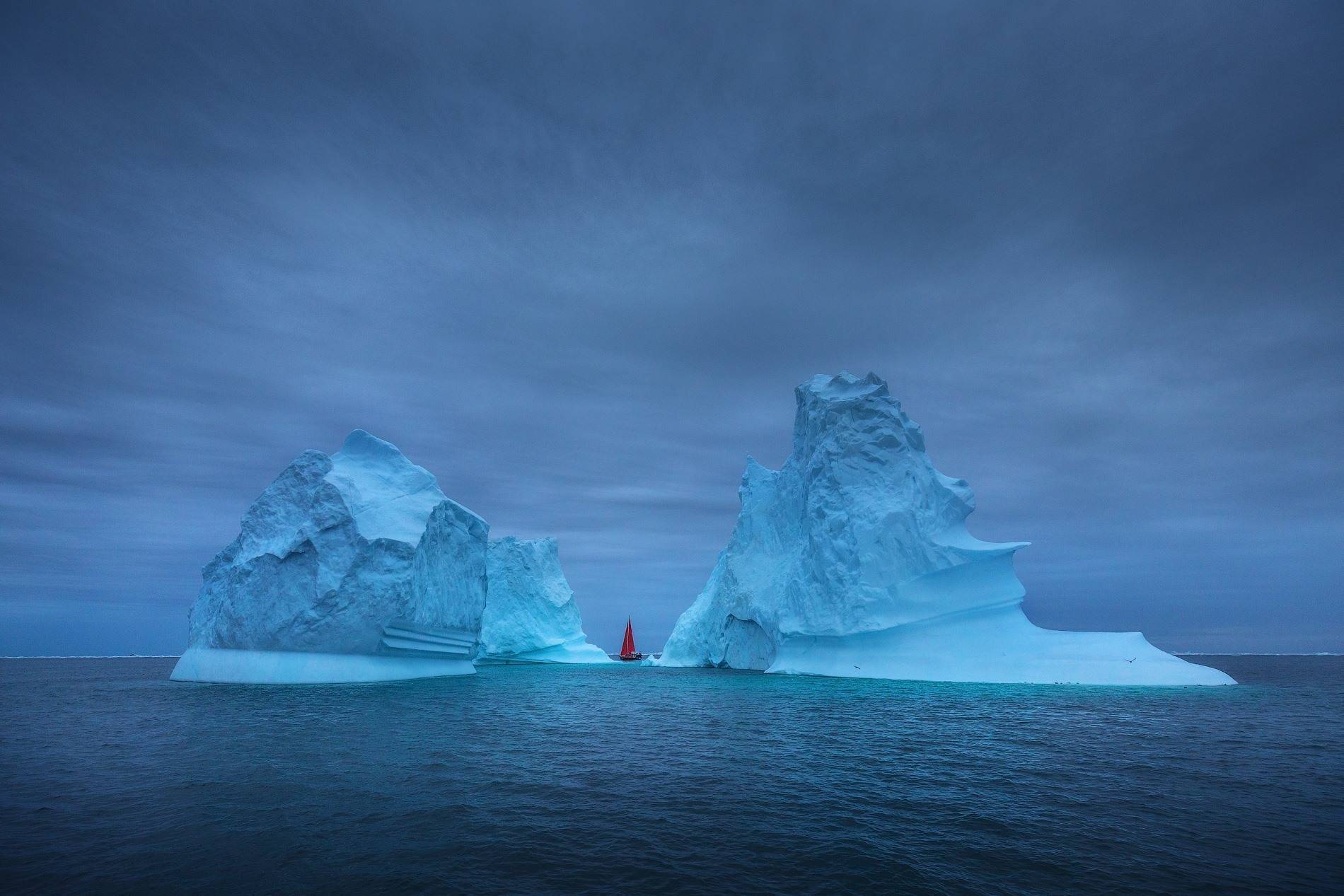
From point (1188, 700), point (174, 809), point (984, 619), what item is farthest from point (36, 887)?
point (984, 619)

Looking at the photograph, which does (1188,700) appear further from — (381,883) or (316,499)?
(316,499)

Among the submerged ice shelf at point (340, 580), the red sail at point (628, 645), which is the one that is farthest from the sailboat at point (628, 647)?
the submerged ice shelf at point (340, 580)

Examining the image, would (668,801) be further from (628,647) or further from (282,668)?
(628,647)

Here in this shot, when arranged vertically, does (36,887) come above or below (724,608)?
below

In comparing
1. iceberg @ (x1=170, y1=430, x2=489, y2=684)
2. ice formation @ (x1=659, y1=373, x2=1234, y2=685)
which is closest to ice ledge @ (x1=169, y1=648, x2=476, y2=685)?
iceberg @ (x1=170, y1=430, x2=489, y2=684)

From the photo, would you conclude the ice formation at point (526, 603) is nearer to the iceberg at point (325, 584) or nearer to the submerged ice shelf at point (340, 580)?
the submerged ice shelf at point (340, 580)

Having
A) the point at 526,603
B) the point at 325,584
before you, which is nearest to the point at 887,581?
the point at 325,584
